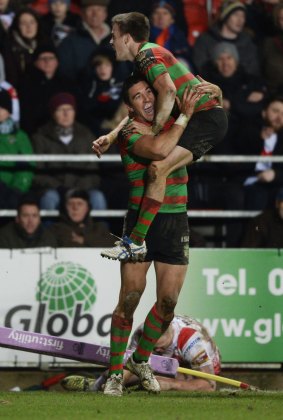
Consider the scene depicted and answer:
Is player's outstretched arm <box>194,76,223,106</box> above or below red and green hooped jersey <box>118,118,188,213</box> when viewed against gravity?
above

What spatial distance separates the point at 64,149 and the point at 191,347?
4.07 meters

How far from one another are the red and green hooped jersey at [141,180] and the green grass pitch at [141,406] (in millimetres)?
1534

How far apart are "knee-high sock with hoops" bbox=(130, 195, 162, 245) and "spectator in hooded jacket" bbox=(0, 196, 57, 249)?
4.47m

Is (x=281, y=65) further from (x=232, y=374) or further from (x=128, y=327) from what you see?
(x=128, y=327)

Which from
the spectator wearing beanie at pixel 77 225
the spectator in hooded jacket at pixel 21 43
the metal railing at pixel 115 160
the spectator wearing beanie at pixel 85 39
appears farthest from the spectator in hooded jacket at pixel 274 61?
the spectator wearing beanie at pixel 77 225

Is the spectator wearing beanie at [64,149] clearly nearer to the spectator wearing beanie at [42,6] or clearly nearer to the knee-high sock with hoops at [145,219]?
the spectator wearing beanie at [42,6]

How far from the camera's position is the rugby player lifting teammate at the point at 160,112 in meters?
10.1

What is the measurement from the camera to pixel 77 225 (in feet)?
48.5

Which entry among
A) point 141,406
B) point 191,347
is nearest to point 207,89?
point 141,406

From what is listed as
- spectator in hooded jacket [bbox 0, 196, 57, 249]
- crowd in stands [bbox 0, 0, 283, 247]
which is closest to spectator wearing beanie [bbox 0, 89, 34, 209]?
crowd in stands [bbox 0, 0, 283, 247]

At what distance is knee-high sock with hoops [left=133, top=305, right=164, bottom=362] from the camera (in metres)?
10.5

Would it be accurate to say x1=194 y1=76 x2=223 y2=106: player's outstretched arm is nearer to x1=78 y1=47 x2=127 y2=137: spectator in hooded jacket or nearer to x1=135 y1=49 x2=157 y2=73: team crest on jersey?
x1=135 y1=49 x2=157 y2=73: team crest on jersey

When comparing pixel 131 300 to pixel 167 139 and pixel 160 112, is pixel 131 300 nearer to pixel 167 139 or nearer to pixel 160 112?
pixel 167 139

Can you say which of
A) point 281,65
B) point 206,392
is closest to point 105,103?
point 281,65
